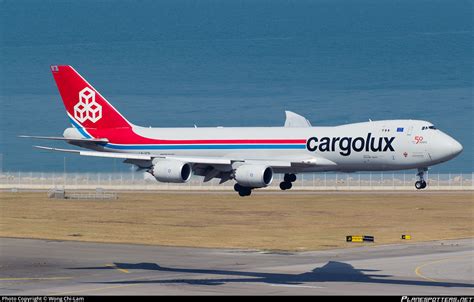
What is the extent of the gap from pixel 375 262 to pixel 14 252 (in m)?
15.3

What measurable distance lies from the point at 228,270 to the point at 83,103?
188ft

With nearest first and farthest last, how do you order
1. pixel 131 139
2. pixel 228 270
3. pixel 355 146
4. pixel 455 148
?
pixel 228 270
pixel 455 148
pixel 355 146
pixel 131 139

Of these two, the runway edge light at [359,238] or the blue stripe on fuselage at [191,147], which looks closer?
the runway edge light at [359,238]

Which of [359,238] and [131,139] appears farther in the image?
[131,139]

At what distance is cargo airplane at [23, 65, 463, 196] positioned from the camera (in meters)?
79.9

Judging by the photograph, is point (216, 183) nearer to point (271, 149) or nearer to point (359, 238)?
point (271, 149)

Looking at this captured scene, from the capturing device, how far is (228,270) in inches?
1519

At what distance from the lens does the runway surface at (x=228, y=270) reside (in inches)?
1308

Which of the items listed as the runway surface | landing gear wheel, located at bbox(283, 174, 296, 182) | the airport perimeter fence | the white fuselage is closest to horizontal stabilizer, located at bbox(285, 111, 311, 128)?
landing gear wheel, located at bbox(283, 174, 296, 182)

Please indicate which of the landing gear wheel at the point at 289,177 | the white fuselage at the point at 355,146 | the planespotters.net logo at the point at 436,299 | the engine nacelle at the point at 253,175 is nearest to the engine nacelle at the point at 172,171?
the engine nacelle at the point at 253,175

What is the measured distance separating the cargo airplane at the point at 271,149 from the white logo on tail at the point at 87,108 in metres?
1.07

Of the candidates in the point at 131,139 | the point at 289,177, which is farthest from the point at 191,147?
the point at 289,177

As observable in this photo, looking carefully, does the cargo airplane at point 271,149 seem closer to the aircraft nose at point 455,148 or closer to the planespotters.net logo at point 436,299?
the aircraft nose at point 455,148

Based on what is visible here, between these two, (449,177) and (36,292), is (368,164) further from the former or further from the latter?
(36,292)
